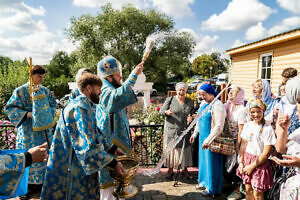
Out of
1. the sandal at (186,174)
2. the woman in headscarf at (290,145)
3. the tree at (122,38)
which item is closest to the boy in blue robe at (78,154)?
the woman in headscarf at (290,145)

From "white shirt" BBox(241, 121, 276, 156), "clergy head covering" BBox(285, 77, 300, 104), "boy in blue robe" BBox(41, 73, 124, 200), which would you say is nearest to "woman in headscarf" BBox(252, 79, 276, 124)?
"white shirt" BBox(241, 121, 276, 156)

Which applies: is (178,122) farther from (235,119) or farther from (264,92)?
(264,92)

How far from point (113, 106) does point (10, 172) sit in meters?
1.15

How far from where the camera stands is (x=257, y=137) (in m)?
2.63

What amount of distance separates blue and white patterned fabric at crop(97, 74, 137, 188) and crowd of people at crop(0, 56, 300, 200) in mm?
11

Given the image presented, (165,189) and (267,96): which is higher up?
(267,96)

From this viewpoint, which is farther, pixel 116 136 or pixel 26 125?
pixel 26 125

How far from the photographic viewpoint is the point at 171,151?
12.6 ft

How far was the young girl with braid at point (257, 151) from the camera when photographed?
2.55m

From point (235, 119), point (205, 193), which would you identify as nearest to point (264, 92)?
point (235, 119)

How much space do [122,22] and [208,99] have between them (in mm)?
25249

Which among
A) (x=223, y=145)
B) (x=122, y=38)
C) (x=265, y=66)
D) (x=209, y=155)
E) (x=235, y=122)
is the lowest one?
(x=209, y=155)

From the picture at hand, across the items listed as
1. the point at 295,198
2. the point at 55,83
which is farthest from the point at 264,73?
the point at 55,83

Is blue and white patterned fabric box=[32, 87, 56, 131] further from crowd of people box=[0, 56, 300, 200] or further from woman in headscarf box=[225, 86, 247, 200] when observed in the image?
woman in headscarf box=[225, 86, 247, 200]
